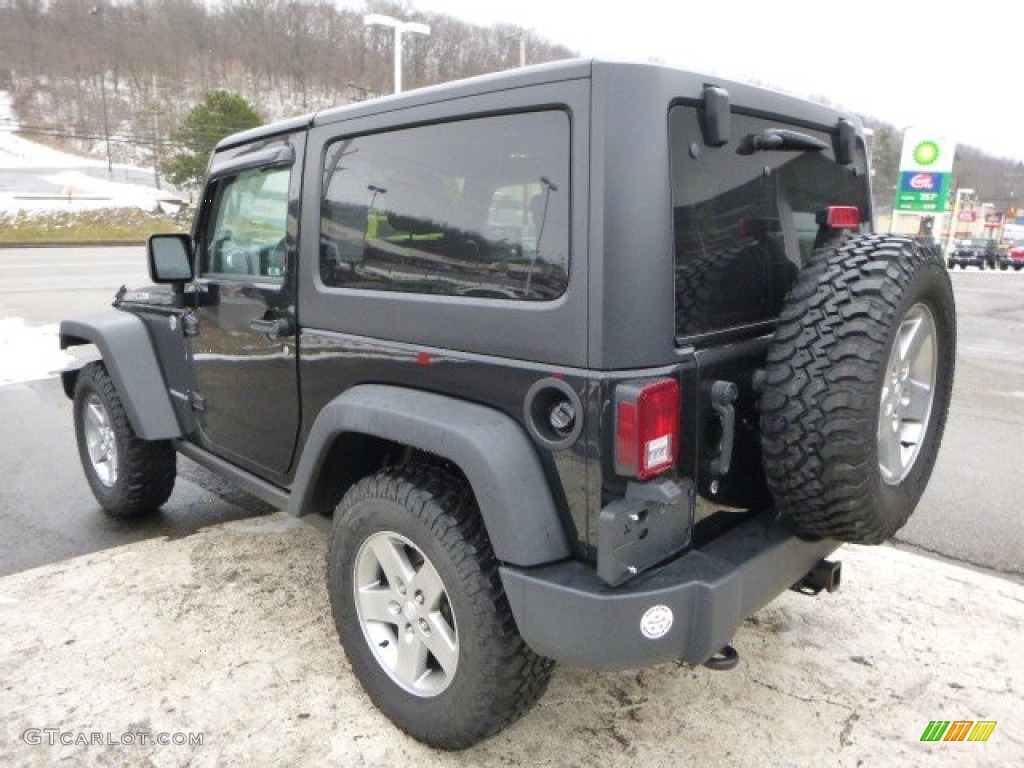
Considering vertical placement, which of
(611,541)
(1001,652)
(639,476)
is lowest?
(1001,652)

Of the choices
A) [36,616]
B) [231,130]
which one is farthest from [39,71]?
[36,616]

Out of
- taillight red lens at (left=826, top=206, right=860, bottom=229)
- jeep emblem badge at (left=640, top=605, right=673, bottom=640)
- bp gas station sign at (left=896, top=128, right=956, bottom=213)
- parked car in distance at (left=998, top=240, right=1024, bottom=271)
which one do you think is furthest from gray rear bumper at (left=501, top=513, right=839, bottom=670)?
parked car in distance at (left=998, top=240, right=1024, bottom=271)

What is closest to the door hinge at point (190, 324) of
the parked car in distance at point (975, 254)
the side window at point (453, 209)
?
the side window at point (453, 209)

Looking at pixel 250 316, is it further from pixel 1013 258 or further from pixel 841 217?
pixel 1013 258

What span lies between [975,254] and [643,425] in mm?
45235

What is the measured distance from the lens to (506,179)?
83.0 inches

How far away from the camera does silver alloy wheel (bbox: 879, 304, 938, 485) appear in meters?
2.26

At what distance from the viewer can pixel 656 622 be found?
191 cm

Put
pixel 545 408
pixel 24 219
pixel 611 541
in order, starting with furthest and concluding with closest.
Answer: pixel 24 219
pixel 545 408
pixel 611 541

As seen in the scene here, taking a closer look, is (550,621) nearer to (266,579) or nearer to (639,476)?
(639,476)

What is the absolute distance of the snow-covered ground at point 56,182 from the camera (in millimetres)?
42972

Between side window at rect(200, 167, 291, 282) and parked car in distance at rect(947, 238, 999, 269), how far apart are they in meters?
43.3

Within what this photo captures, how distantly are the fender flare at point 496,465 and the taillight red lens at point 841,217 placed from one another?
1.28 m

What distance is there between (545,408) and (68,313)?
1204cm
